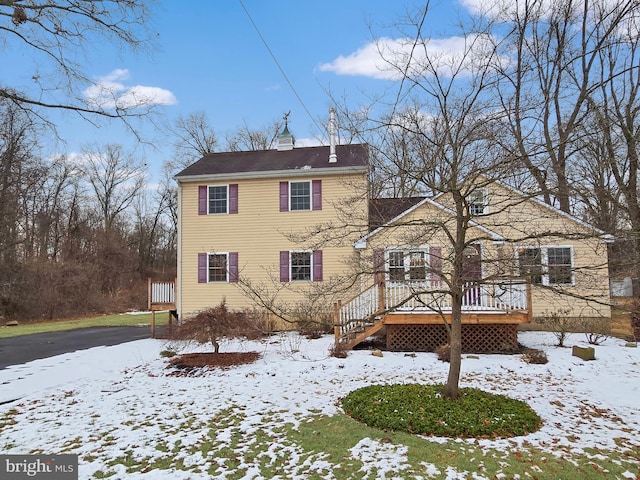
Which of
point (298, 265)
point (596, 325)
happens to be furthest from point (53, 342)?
point (596, 325)

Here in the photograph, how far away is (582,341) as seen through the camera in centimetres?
1066

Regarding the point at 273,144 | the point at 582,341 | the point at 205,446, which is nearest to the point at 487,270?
the point at 205,446

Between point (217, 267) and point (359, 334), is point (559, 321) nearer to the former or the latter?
point (359, 334)

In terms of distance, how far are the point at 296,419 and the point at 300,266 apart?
8.88 meters

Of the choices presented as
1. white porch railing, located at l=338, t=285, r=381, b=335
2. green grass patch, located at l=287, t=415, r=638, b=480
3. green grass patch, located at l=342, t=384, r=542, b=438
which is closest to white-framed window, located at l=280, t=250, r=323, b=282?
white porch railing, located at l=338, t=285, r=381, b=335

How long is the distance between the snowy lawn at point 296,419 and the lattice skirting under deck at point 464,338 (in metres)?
0.71

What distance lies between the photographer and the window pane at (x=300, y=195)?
14398 millimetres

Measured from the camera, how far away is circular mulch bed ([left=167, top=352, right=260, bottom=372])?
345 inches

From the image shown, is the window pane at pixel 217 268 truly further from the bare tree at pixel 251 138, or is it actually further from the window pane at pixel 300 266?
the bare tree at pixel 251 138

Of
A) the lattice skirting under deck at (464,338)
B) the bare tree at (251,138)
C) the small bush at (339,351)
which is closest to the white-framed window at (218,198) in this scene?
the small bush at (339,351)

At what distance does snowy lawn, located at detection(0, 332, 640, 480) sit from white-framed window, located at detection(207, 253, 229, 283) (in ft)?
16.8

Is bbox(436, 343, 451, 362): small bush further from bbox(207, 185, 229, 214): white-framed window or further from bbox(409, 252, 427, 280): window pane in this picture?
bbox(207, 185, 229, 214): white-framed window

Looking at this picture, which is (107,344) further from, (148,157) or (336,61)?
(336,61)

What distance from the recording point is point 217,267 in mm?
14477
